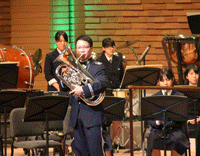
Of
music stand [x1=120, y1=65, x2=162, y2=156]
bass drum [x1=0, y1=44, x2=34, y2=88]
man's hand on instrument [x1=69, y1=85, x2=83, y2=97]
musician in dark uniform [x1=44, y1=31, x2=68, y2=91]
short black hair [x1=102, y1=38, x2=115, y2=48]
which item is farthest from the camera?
bass drum [x1=0, y1=44, x2=34, y2=88]

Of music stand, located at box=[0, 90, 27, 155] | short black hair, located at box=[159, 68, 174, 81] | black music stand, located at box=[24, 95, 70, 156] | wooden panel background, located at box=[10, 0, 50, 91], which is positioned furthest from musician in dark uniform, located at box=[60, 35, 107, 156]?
wooden panel background, located at box=[10, 0, 50, 91]

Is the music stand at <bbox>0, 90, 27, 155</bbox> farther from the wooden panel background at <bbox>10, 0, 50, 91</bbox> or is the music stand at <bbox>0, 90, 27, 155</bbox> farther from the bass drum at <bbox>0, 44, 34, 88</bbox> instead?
the wooden panel background at <bbox>10, 0, 50, 91</bbox>

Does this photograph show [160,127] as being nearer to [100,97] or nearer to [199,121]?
[199,121]

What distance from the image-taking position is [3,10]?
347 inches

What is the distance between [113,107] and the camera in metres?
4.60

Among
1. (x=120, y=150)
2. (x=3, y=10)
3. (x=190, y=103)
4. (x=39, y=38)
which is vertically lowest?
(x=120, y=150)

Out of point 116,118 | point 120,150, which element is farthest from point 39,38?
point 116,118

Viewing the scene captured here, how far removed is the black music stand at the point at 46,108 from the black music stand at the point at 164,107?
0.89 metres

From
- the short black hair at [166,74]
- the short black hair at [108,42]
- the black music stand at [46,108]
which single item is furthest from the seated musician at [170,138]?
the short black hair at [108,42]

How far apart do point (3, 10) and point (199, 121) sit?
5622mm

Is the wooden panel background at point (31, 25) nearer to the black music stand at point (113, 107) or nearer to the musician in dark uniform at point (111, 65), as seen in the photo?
the musician in dark uniform at point (111, 65)

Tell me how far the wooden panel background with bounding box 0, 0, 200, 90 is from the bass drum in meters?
2.00

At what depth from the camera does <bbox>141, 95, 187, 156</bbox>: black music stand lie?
416cm

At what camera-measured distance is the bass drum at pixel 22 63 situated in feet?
20.8
